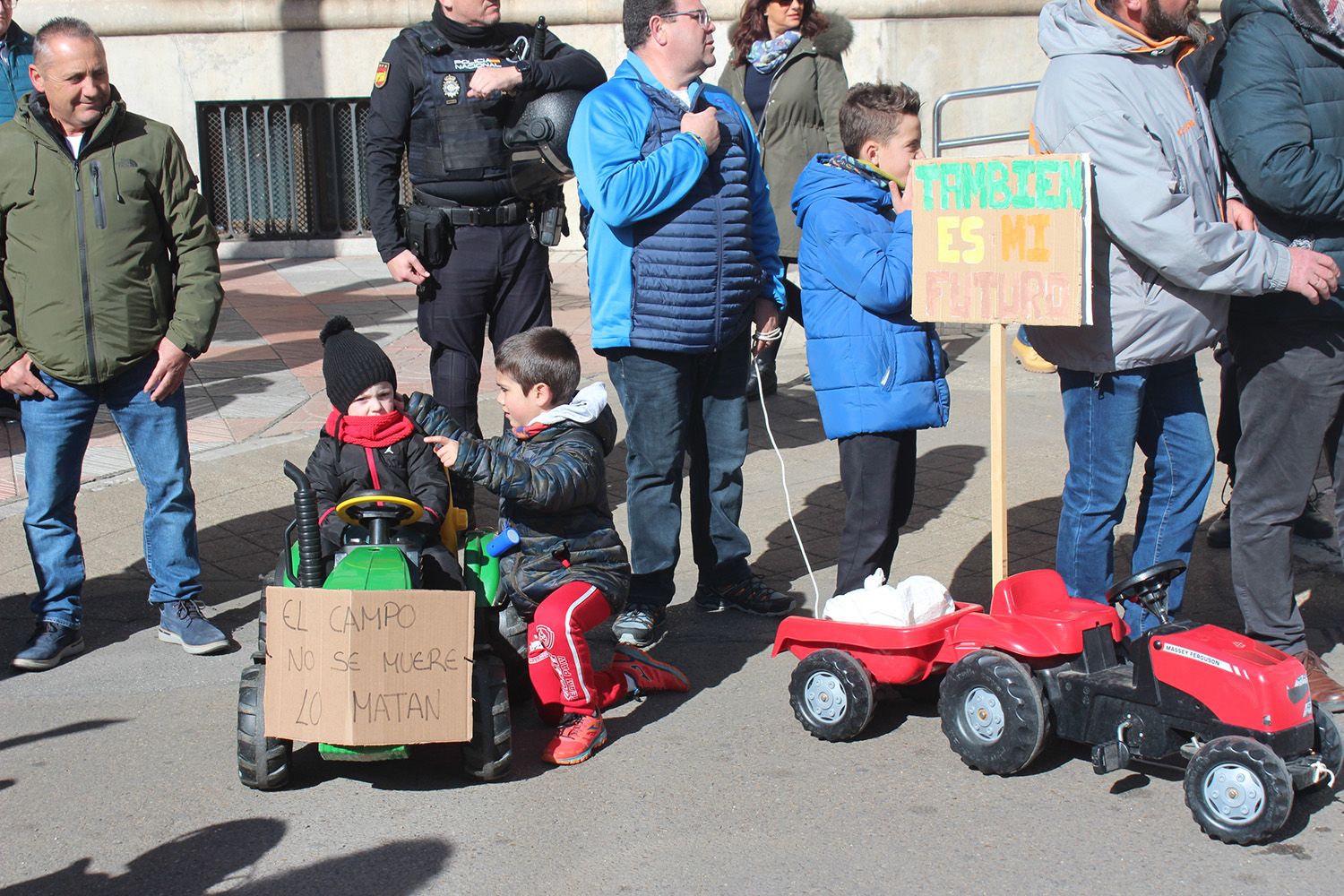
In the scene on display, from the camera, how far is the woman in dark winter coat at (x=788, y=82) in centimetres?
816

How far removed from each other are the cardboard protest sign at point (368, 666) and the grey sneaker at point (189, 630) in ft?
4.67

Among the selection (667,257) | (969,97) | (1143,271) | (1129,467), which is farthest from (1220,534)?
(969,97)

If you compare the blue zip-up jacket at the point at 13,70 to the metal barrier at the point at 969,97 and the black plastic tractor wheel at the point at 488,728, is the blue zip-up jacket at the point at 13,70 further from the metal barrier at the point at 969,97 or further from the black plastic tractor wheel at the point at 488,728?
the metal barrier at the point at 969,97

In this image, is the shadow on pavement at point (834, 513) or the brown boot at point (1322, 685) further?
the shadow on pavement at point (834, 513)

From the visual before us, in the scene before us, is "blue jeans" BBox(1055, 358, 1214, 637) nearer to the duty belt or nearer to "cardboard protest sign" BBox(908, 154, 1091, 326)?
"cardboard protest sign" BBox(908, 154, 1091, 326)

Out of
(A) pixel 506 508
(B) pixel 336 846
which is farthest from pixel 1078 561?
(B) pixel 336 846

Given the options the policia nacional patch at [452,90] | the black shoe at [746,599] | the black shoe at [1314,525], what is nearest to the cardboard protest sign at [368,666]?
the black shoe at [746,599]

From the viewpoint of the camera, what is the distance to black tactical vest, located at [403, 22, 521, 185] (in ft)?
19.5

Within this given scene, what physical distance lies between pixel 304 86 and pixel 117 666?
31.9 feet

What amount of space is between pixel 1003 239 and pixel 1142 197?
39 cm

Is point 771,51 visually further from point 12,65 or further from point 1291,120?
point 1291,120

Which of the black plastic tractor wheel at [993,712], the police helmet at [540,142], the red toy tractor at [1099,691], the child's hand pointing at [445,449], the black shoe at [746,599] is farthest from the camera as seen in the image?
the police helmet at [540,142]

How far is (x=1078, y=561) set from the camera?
4.61 meters

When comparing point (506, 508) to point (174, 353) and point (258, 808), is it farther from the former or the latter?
point (174, 353)
